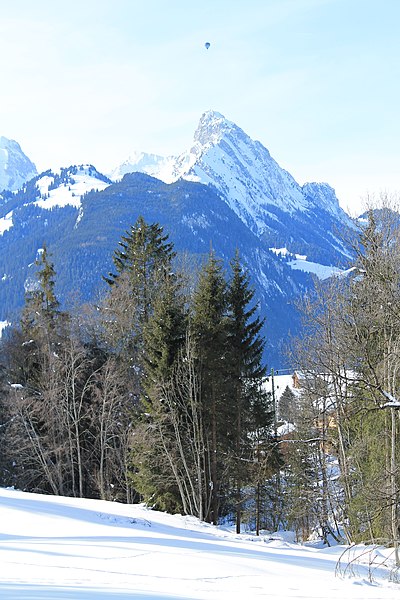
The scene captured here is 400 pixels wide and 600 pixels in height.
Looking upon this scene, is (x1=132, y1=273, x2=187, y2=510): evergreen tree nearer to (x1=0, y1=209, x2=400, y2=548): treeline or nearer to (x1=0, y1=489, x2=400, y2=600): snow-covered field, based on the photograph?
(x1=0, y1=209, x2=400, y2=548): treeline

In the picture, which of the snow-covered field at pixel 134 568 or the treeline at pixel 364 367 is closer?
the snow-covered field at pixel 134 568

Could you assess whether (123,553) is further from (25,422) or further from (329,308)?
(25,422)

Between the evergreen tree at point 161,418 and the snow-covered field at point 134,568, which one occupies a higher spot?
the evergreen tree at point 161,418

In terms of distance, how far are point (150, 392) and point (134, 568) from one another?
1505cm

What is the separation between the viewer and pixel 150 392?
74.9ft

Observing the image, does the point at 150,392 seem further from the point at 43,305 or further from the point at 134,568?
the point at 134,568

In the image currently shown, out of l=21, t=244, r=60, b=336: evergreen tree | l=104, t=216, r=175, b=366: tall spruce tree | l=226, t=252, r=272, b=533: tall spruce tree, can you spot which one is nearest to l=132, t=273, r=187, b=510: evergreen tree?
l=226, t=252, r=272, b=533: tall spruce tree

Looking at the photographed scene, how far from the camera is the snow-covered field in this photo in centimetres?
626

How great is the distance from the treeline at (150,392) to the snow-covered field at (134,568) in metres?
9.64

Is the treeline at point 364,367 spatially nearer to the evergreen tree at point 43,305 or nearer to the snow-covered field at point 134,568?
the snow-covered field at point 134,568

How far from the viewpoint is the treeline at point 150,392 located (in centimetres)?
2289

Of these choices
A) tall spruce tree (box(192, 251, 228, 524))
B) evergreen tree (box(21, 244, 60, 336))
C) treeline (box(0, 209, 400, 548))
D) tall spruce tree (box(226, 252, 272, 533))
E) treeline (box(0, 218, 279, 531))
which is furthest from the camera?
evergreen tree (box(21, 244, 60, 336))

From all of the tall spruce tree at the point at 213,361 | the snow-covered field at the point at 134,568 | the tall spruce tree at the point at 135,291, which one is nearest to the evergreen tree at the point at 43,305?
the tall spruce tree at the point at 135,291

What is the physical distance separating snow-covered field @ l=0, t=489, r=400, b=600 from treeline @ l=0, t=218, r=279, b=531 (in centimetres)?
964
